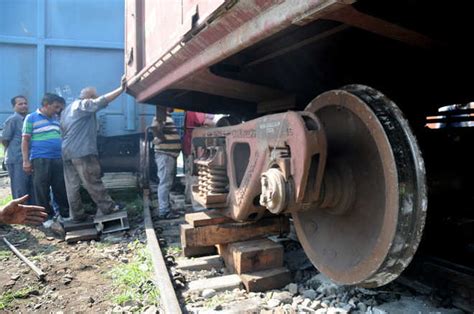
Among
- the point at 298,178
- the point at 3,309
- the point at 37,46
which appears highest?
the point at 37,46

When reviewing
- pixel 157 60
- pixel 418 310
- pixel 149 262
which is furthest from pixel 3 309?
pixel 418 310

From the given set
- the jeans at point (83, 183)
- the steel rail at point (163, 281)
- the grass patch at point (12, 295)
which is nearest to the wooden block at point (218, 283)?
the steel rail at point (163, 281)

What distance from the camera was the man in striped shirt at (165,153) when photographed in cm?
463

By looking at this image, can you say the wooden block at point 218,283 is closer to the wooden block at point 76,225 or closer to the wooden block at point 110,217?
the wooden block at point 110,217

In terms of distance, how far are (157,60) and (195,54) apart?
0.60m

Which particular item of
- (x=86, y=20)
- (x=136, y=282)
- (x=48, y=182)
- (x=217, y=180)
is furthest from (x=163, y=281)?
(x=86, y=20)

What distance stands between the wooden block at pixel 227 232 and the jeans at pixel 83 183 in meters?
2.31

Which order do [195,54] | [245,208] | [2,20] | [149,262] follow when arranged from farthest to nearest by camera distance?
[2,20], [149,262], [245,208], [195,54]

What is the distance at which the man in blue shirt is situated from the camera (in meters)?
4.98

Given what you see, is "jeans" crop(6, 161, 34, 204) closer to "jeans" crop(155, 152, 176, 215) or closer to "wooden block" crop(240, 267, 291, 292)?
"jeans" crop(155, 152, 176, 215)

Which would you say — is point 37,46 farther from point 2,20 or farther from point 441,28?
point 441,28

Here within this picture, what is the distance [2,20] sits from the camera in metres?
5.71

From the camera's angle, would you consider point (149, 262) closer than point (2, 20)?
Yes

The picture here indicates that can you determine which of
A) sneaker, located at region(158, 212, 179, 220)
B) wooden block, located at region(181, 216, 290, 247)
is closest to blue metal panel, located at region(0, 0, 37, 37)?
sneaker, located at region(158, 212, 179, 220)
